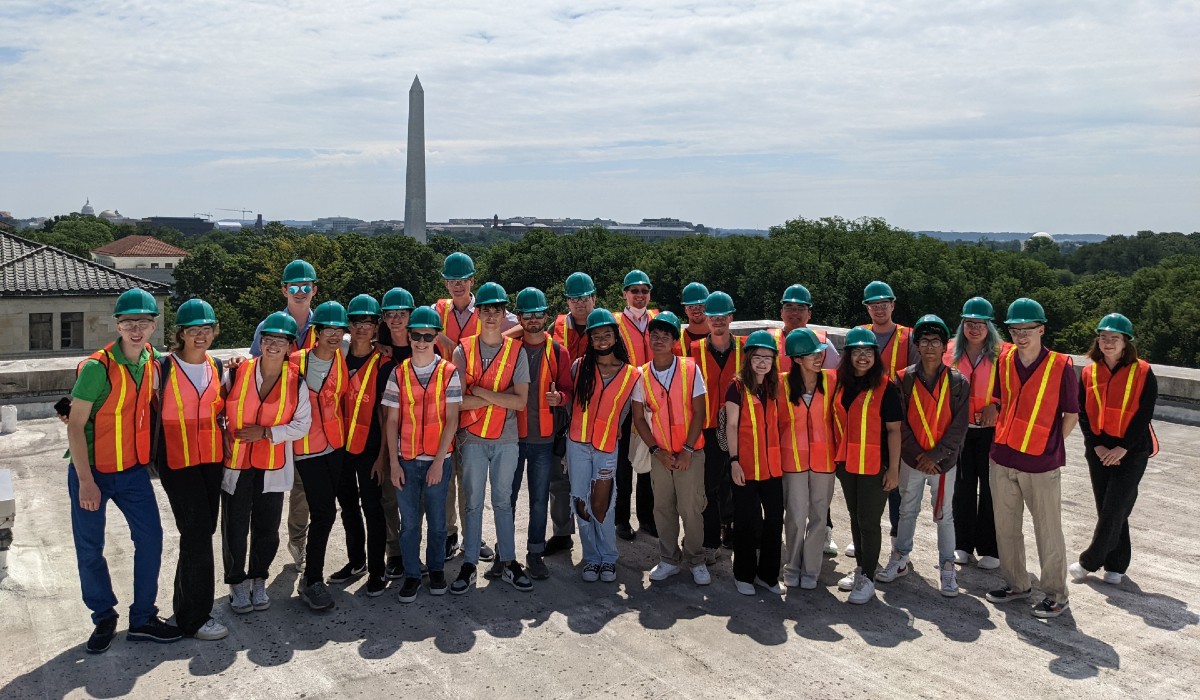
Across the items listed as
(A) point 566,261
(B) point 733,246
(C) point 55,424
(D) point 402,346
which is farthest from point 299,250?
(D) point 402,346

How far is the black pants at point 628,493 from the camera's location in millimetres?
6293

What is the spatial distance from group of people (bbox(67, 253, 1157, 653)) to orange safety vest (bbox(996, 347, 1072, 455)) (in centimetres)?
1

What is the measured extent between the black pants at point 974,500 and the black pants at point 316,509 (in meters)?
3.65

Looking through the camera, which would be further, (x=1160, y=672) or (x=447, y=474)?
(x=447, y=474)

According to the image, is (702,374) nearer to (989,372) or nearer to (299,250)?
(989,372)

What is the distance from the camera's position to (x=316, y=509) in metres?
5.12

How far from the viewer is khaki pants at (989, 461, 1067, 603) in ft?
16.9

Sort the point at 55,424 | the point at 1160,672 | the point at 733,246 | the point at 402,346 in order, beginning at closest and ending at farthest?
the point at 1160,672 < the point at 402,346 < the point at 55,424 < the point at 733,246

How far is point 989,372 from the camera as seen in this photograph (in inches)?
225

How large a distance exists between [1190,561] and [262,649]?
209 inches

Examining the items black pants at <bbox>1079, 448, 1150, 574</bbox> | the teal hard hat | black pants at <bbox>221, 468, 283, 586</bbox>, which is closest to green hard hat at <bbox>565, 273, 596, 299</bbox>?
the teal hard hat

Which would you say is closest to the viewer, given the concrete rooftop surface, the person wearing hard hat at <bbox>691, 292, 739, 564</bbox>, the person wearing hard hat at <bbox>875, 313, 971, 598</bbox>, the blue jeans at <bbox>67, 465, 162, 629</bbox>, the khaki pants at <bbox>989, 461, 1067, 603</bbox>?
the concrete rooftop surface

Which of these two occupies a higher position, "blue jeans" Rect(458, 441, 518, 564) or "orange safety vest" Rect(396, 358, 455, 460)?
"orange safety vest" Rect(396, 358, 455, 460)

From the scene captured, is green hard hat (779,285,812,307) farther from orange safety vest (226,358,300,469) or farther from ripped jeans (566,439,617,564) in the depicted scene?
orange safety vest (226,358,300,469)
